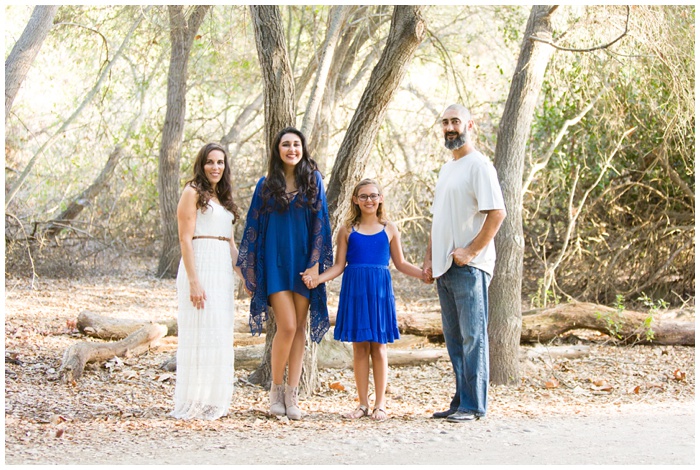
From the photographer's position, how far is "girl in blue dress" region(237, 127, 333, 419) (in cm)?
491

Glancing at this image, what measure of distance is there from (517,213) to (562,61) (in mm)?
3228

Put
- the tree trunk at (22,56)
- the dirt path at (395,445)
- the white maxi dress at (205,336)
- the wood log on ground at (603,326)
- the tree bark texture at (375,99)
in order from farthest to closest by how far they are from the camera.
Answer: the wood log on ground at (603,326) → the tree trunk at (22,56) → the tree bark texture at (375,99) → the white maxi dress at (205,336) → the dirt path at (395,445)

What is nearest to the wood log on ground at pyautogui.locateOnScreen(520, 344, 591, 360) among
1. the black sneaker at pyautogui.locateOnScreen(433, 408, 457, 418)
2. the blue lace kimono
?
the black sneaker at pyautogui.locateOnScreen(433, 408, 457, 418)

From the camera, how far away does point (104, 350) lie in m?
6.62

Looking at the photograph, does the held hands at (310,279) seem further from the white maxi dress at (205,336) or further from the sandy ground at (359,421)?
the sandy ground at (359,421)

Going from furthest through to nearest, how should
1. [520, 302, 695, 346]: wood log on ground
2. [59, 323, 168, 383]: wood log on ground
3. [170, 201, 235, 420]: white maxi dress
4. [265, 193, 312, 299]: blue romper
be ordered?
→ [520, 302, 695, 346]: wood log on ground
[59, 323, 168, 383]: wood log on ground
[170, 201, 235, 420]: white maxi dress
[265, 193, 312, 299]: blue romper

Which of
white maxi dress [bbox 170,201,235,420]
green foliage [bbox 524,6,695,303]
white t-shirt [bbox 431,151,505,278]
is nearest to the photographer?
white t-shirt [bbox 431,151,505,278]

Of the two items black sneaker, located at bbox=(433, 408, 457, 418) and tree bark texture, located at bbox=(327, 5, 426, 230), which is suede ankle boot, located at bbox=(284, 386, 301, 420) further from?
tree bark texture, located at bbox=(327, 5, 426, 230)

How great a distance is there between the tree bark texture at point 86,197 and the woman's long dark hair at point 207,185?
800 centimetres

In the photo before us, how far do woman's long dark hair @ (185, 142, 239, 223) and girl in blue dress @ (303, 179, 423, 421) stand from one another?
2.56 feet

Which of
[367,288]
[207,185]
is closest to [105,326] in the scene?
[207,185]

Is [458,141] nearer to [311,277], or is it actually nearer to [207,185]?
[311,277]

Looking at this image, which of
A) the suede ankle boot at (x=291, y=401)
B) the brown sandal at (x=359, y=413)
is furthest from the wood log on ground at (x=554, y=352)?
the suede ankle boot at (x=291, y=401)

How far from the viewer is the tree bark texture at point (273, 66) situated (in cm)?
566
